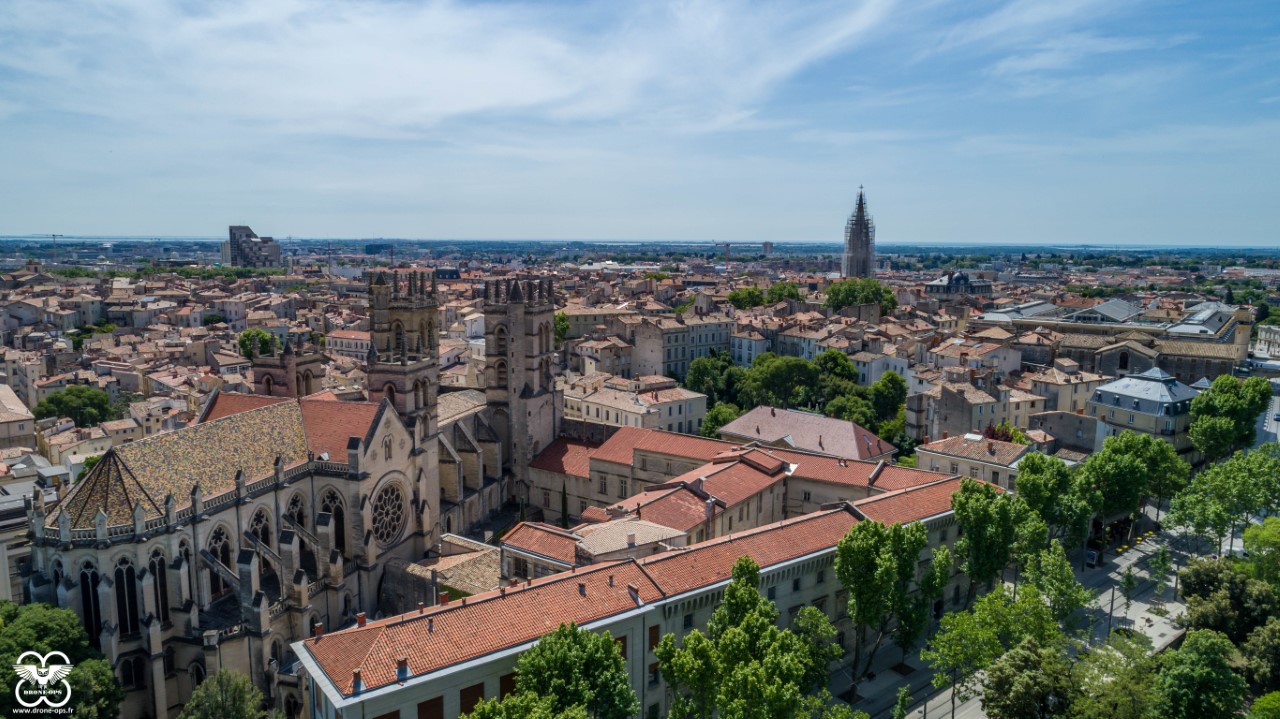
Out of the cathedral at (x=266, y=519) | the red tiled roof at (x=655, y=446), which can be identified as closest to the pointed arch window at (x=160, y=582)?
the cathedral at (x=266, y=519)

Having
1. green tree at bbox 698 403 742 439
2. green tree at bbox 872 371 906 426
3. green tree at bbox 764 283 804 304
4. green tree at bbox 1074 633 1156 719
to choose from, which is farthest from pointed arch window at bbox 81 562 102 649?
green tree at bbox 764 283 804 304

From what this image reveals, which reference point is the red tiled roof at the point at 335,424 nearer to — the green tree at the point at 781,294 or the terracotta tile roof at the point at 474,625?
the terracotta tile roof at the point at 474,625

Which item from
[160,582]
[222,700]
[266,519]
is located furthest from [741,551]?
[160,582]

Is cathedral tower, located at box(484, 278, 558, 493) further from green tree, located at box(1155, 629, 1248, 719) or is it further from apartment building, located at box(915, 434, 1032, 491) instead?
green tree, located at box(1155, 629, 1248, 719)

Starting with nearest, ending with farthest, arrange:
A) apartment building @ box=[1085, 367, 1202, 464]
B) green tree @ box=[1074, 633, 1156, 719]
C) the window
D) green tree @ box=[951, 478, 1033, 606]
Answer: the window, green tree @ box=[1074, 633, 1156, 719], green tree @ box=[951, 478, 1033, 606], apartment building @ box=[1085, 367, 1202, 464]

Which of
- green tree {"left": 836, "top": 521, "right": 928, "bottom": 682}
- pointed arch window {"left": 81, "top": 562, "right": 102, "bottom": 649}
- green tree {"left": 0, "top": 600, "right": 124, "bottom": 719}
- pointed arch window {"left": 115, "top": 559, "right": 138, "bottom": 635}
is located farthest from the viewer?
green tree {"left": 836, "top": 521, "right": 928, "bottom": 682}

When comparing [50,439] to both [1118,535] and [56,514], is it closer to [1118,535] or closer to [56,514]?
[56,514]
